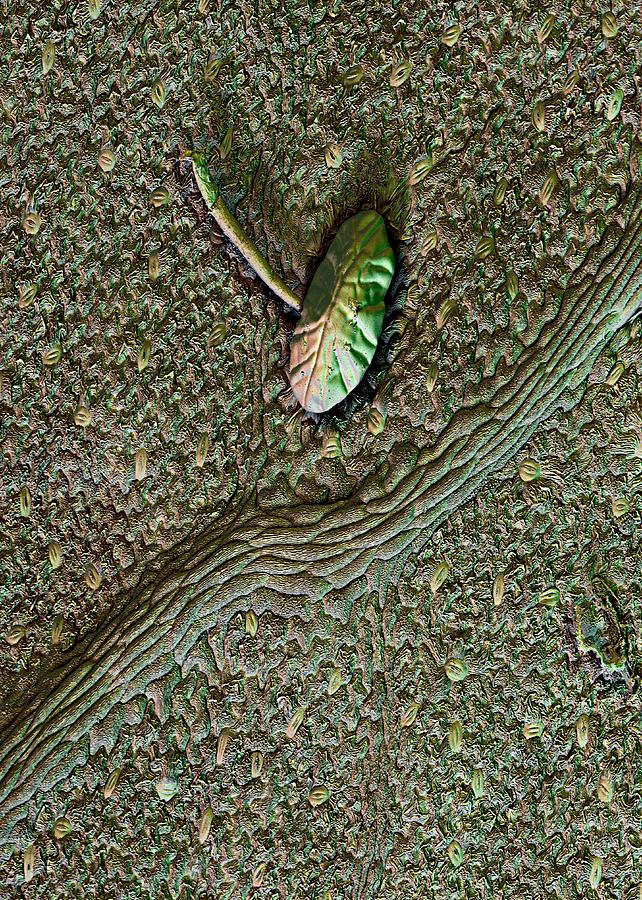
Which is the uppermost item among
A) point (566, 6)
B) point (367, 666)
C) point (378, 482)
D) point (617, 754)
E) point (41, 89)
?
point (41, 89)

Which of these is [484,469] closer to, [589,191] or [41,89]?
[589,191]

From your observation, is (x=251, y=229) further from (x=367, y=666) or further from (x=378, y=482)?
(x=367, y=666)

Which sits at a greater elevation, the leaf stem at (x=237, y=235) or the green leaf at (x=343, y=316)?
the leaf stem at (x=237, y=235)

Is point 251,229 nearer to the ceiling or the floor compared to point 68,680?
nearer to the ceiling

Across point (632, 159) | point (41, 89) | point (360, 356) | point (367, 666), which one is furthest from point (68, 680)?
point (632, 159)

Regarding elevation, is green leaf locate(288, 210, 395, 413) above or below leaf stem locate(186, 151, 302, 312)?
below
